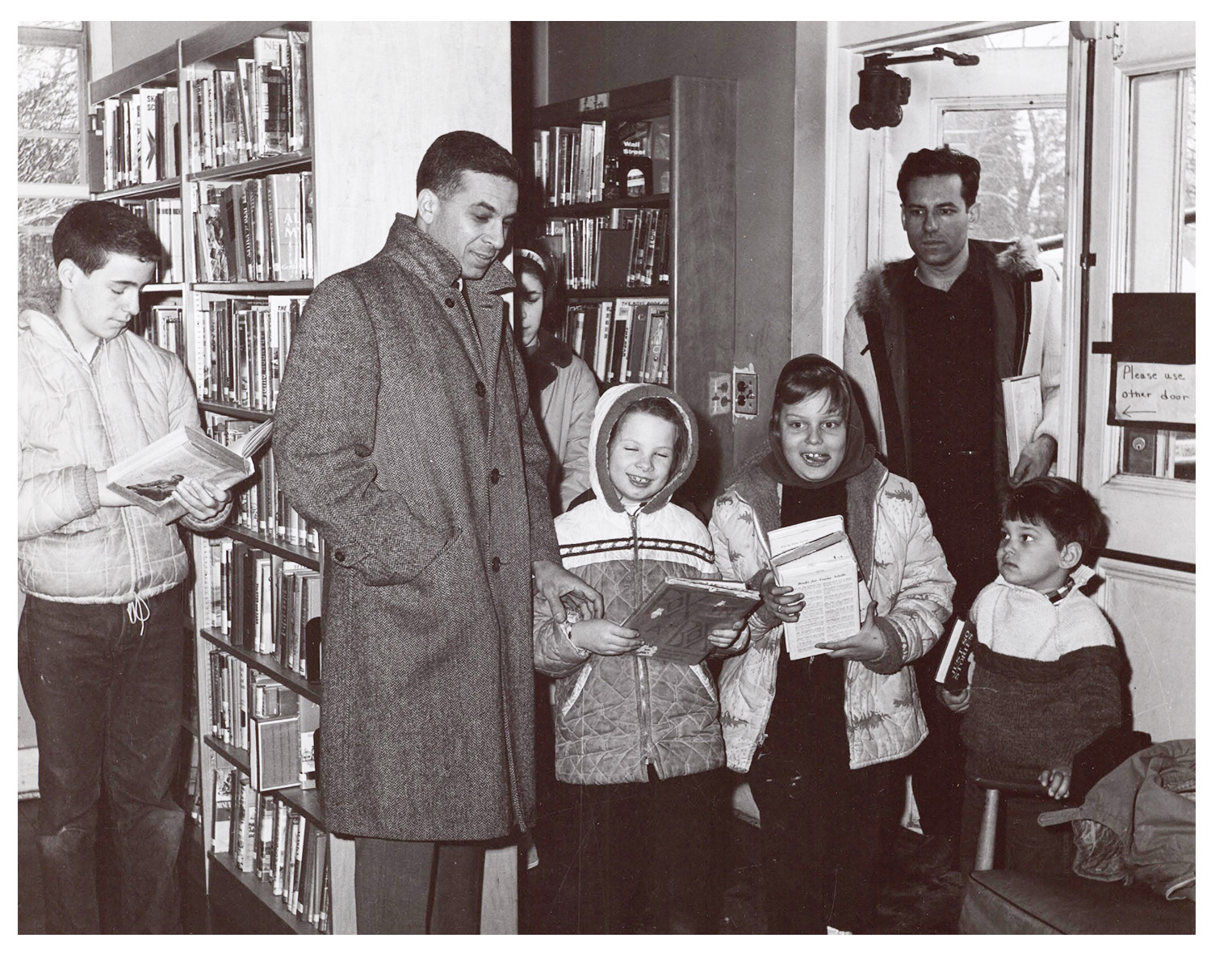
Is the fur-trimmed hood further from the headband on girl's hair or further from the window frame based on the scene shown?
the window frame

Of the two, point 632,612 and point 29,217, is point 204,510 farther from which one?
point 29,217

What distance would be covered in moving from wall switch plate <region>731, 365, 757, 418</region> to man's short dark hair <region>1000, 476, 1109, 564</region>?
5.34 feet

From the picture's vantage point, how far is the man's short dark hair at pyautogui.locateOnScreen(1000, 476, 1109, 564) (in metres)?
2.74

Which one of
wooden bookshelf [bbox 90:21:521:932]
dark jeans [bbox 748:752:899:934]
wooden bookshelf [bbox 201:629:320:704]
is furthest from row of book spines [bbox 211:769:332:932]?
dark jeans [bbox 748:752:899:934]

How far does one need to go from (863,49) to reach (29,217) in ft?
8.46

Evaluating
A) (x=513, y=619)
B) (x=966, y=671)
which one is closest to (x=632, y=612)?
(x=513, y=619)

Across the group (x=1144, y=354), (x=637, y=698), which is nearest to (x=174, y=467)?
(x=637, y=698)

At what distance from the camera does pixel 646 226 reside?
4523 mm

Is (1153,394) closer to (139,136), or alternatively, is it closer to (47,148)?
(139,136)

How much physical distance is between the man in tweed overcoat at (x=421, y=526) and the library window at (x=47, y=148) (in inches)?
75.8

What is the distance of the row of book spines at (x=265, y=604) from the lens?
117 inches

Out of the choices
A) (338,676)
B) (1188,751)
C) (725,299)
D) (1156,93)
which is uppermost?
(1156,93)

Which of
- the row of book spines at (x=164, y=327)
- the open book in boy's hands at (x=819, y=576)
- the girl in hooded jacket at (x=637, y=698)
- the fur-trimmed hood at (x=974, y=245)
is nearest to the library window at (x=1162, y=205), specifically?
the fur-trimmed hood at (x=974, y=245)

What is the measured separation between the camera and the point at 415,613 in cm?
222
